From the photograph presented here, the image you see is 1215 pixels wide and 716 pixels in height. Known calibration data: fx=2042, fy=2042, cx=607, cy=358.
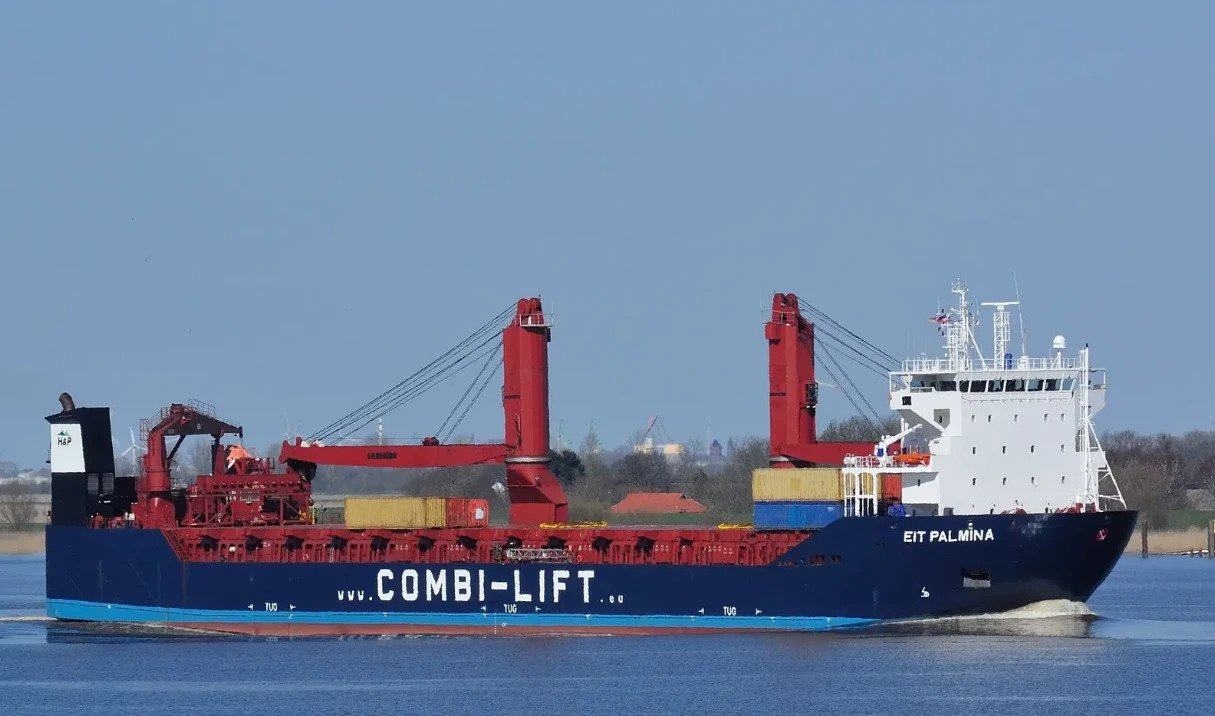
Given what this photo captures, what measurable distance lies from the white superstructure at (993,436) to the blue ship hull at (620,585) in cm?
150

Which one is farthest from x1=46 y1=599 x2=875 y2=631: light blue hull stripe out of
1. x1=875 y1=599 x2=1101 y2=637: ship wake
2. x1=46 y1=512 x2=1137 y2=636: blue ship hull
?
x1=875 y1=599 x2=1101 y2=637: ship wake

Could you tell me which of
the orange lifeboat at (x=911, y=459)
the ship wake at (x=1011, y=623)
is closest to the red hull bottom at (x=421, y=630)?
the ship wake at (x=1011, y=623)

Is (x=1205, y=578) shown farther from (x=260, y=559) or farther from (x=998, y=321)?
(x=260, y=559)

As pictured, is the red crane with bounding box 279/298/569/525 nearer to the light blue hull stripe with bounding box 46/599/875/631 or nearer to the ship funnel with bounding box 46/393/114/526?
the light blue hull stripe with bounding box 46/599/875/631

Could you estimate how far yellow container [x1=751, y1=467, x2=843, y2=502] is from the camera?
50.5 metres

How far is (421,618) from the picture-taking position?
180 feet

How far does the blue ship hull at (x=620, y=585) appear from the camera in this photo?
4862cm

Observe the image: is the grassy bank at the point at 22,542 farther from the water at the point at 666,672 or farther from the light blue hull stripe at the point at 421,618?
the water at the point at 666,672

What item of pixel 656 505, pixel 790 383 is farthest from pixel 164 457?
pixel 656 505

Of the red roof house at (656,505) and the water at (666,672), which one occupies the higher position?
the red roof house at (656,505)

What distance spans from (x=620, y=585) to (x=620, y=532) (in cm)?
157

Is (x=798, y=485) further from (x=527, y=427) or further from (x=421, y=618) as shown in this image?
(x=421, y=618)

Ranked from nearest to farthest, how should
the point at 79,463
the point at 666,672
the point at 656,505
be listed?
the point at 666,672
the point at 79,463
the point at 656,505

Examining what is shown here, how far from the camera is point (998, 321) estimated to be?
51.3 m
